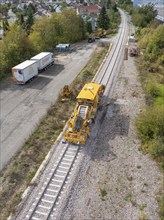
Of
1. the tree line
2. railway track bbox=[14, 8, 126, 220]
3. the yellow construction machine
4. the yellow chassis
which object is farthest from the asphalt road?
the tree line

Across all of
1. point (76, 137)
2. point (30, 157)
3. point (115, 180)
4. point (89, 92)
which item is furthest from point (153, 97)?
point (30, 157)

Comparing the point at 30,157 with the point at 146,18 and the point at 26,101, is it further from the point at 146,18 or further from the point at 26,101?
the point at 146,18

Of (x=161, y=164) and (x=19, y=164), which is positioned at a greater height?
(x=161, y=164)

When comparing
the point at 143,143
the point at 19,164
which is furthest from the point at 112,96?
the point at 19,164

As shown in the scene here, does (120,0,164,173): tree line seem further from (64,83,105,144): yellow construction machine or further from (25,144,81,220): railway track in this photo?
(25,144,81,220): railway track

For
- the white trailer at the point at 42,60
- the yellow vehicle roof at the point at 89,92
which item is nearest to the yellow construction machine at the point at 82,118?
the yellow vehicle roof at the point at 89,92

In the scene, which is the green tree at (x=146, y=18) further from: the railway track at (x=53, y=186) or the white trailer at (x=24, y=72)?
the railway track at (x=53, y=186)

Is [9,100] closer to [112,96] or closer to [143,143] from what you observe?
[112,96]
